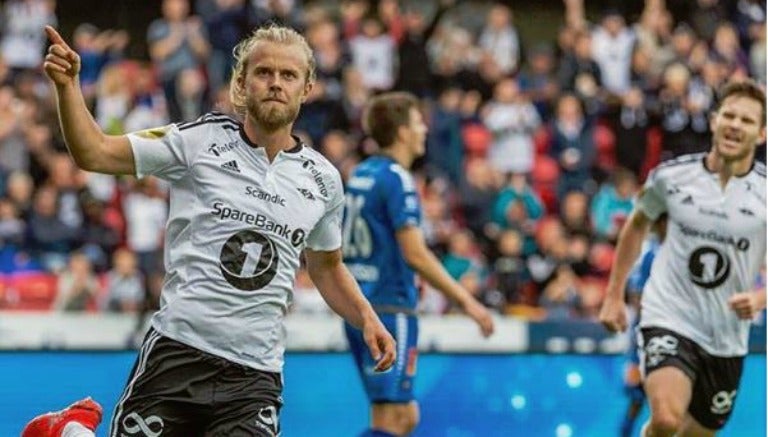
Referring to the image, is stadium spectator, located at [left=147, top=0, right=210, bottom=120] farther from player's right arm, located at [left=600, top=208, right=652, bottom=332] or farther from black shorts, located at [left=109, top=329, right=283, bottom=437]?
black shorts, located at [left=109, top=329, right=283, bottom=437]

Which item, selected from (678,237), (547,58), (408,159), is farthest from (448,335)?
(547,58)

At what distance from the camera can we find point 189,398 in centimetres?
521

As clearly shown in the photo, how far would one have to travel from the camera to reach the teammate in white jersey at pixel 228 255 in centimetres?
523

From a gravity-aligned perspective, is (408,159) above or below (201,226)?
above

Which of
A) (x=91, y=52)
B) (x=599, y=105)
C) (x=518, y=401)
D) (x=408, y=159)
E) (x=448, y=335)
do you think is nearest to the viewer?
(x=408, y=159)

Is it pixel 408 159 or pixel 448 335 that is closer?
pixel 408 159

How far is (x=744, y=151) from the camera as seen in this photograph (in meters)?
8.02

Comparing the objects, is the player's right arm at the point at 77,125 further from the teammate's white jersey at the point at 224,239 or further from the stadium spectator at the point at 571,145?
the stadium spectator at the point at 571,145

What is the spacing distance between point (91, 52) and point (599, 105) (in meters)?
5.37

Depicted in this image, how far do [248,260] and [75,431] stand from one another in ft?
3.41

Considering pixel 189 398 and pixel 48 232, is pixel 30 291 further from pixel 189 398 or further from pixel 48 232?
pixel 189 398

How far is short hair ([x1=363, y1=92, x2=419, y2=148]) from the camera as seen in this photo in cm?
875

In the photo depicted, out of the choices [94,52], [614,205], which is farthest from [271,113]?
[94,52]

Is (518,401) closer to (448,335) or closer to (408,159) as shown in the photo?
(448,335)
